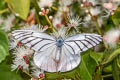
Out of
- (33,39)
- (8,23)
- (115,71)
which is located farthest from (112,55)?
(8,23)

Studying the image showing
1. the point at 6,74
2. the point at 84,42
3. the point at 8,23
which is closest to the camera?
the point at 84,42

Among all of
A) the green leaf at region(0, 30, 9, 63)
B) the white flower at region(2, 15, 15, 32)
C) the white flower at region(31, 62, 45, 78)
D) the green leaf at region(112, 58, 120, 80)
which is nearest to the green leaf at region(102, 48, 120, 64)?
the green leaf at region(112, 58, 120, 80)

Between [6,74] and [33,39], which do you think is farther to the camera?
[6,74]

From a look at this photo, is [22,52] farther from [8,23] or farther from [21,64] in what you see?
[8,23]

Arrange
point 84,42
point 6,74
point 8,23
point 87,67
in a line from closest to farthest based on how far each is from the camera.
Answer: point 84,42, point 87,67, point 6,74, point 8,23

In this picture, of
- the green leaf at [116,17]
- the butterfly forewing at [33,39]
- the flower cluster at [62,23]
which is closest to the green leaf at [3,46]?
the flower cluster at [62,23]

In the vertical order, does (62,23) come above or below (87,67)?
above

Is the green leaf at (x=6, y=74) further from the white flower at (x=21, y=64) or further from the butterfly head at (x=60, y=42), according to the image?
the butterfly head at (x=60, y=42)
